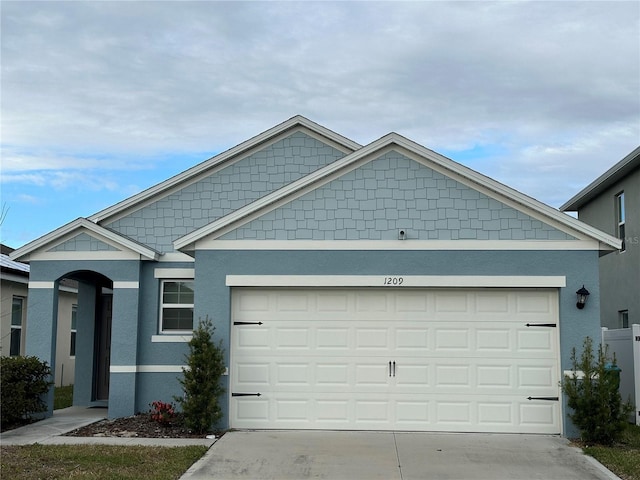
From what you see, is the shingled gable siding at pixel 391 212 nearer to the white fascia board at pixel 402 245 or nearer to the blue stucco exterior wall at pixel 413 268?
the white fascia board at pixel 402 245

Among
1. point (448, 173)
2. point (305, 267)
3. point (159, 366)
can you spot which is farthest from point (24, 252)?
point (448, 173)

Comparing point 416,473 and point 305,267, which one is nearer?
point 416,473

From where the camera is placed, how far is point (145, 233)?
53.7ft

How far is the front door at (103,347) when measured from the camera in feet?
57.4

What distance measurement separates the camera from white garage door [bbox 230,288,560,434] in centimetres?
1314

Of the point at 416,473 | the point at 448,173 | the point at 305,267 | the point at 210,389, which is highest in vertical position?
the point at 448,173

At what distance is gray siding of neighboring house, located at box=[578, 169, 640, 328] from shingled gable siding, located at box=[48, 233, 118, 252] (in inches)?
501

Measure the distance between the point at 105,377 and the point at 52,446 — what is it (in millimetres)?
5846

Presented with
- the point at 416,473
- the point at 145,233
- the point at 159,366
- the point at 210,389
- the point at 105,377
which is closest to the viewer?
the point at 416,473

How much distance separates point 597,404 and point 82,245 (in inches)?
392

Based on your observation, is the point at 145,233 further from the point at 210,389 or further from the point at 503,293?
the point at 503,293

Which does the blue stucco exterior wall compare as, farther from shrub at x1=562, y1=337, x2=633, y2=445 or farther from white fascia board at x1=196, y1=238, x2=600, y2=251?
shrub at x1=562, y1=337, x2=633, y2=445

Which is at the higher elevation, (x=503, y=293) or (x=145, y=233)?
(x=145, y=233)

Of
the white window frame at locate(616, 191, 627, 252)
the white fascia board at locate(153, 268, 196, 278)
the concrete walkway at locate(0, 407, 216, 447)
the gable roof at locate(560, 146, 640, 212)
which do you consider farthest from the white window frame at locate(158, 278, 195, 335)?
the white window frame at locate(616, 191, 627, 252)
